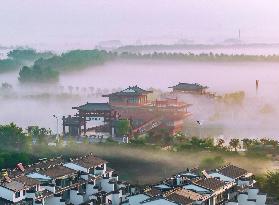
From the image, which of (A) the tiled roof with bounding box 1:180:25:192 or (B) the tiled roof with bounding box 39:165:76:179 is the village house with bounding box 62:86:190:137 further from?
(A) the tiled roof with bounding box 1:180:25:192

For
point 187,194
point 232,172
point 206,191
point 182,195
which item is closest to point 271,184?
point 232,172

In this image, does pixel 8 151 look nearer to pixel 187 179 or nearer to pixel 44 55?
pixel 187 179

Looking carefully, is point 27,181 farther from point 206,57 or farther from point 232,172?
point 206,57

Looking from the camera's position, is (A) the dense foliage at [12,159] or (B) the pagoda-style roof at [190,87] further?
(B) the pagoda-style roof at [190,87]

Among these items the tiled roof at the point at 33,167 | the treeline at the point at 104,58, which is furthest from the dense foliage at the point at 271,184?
the treeline at the point at 104,58

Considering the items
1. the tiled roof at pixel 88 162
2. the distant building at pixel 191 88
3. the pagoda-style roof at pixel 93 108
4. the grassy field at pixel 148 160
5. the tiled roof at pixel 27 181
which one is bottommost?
the grassy field at pixel 148 160

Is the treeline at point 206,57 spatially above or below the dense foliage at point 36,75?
above

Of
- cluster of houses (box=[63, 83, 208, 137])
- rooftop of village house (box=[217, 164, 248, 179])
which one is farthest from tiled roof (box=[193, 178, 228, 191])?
cluster of houses (box=[63, 83, 208, 137])

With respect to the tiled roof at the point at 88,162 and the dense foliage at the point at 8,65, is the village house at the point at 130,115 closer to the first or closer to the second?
the tiled roof at the point at 88,162
